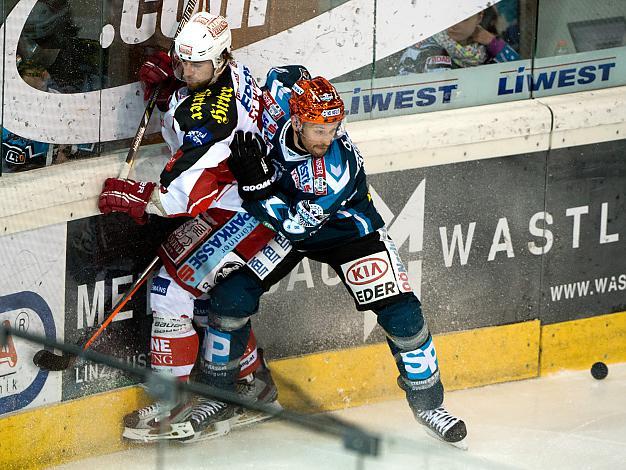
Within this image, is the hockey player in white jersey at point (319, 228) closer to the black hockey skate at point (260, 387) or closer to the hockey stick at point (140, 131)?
the black hockey skate at point (260, 387)

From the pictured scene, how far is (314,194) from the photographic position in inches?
174

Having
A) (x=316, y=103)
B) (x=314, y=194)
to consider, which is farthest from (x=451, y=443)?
(x=316, y=103)

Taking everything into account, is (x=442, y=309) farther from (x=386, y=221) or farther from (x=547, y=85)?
(x=547, y=85)

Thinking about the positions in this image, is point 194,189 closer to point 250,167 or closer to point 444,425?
point 250,167

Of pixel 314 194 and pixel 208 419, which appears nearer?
pixel 208 419

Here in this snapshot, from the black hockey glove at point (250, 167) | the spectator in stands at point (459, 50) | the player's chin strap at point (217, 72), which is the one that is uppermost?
the player's chin strap at point (217, 72)

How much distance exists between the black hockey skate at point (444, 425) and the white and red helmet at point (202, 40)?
1525 millimetres

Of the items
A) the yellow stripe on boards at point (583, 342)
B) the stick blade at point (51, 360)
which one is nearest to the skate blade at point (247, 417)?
the stick blade at point (51, 360)

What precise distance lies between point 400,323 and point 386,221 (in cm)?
67

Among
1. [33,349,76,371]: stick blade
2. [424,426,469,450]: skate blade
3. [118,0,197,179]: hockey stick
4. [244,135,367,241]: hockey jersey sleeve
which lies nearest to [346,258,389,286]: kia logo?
[244,135,367,241]: hockey jersey sleeve

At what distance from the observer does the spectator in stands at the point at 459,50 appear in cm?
529

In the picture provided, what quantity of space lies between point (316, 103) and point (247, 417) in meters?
1.53

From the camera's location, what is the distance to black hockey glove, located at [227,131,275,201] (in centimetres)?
435

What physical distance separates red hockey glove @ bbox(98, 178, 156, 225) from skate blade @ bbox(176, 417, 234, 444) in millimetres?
1327
